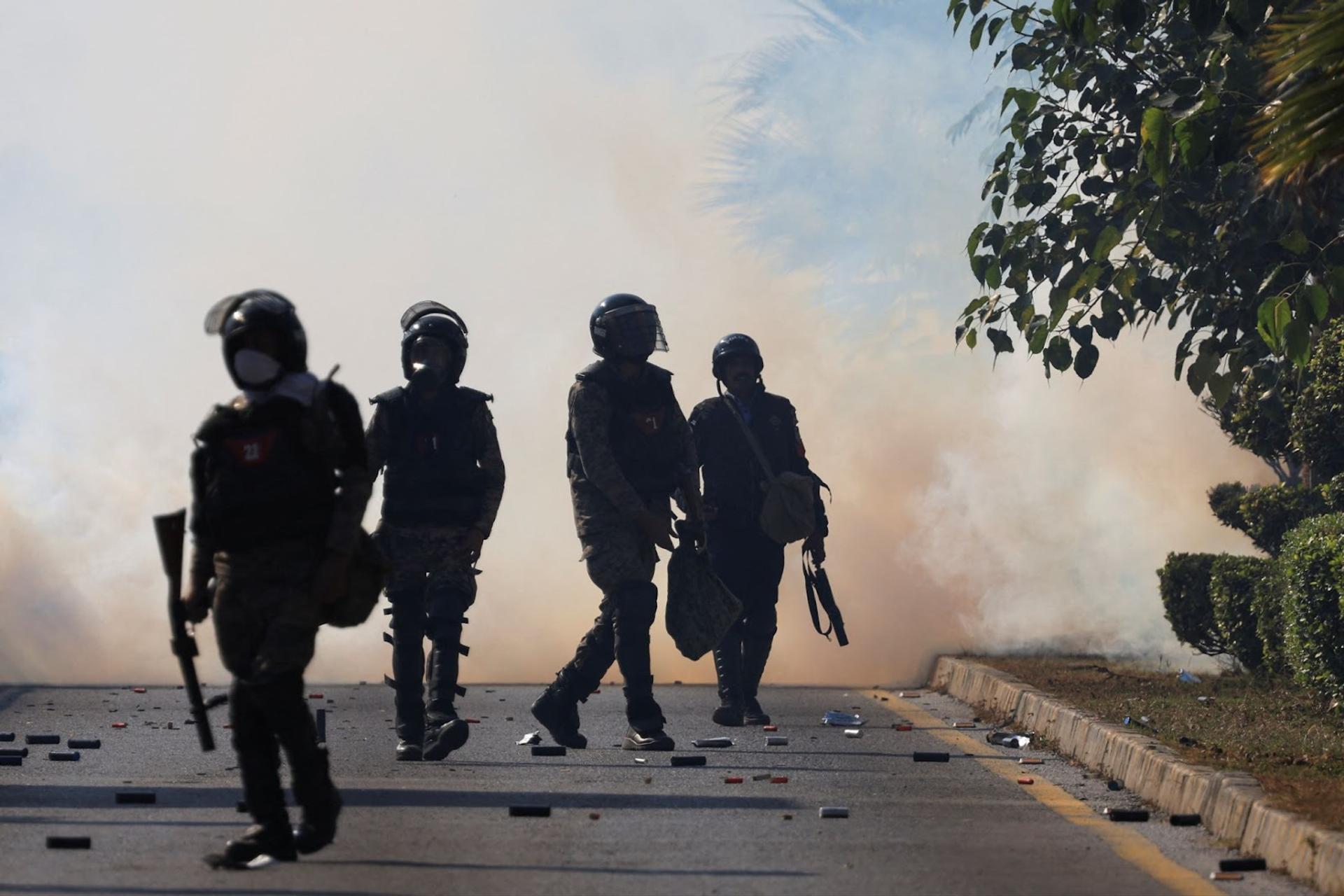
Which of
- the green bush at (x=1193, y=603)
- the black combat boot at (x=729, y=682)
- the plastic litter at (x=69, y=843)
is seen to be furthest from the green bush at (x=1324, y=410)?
the plastic litter at (x=69, y=843)

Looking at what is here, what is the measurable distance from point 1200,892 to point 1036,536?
507 inches

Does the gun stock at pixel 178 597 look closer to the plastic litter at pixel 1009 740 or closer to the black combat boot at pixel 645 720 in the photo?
the black combat boot at pixel 645 720

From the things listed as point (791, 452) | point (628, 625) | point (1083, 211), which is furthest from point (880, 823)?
point (1083, 211)

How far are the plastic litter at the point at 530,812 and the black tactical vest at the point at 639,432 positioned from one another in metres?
2.61

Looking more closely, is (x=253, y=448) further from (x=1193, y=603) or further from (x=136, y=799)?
(x=1193, y=603)

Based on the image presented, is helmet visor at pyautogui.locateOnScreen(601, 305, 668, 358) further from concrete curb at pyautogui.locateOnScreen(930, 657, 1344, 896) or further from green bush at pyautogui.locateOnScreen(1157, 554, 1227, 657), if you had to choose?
green bush at pyautogui.locateOnScreen(1157, 554, 1227, 657)

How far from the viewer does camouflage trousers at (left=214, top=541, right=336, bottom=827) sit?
5.91 metres

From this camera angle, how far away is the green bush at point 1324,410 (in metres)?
11.9

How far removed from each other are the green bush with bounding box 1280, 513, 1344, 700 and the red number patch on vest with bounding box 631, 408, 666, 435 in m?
2.98

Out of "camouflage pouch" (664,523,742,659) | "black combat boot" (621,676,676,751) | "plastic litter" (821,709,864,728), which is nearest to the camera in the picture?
"black combat boot" (621,676,676,751)

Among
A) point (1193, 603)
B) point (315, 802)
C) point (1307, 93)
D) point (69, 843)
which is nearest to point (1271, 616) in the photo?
point (1193, 603)

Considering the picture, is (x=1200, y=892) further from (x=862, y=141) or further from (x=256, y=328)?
(x=862, y=141)

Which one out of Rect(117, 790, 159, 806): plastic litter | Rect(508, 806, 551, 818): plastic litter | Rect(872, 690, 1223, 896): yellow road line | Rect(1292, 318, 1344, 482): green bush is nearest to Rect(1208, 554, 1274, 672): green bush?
Rect(1292, 318, 1344, 482): green bush

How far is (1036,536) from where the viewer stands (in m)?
18.7
